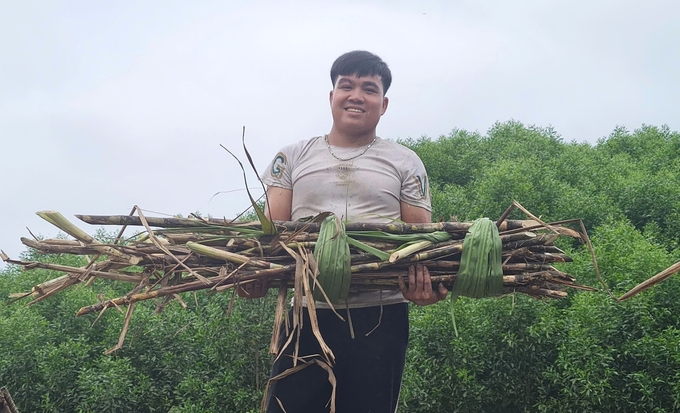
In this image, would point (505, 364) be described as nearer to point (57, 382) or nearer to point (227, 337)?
point (227, 337)

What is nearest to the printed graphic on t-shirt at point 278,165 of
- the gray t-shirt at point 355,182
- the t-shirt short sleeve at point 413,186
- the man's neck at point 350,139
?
the gray t-shirt at point 355,182

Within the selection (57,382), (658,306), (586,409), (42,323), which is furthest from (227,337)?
(658,306)

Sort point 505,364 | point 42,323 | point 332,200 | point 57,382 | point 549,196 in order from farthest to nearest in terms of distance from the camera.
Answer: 1. point 549,196
2. point 42,323
3. point 57,382
4. point 505,364
5. point 332,200

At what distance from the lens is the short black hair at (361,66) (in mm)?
2686

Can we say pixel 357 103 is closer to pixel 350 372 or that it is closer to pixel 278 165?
pixel 278 165

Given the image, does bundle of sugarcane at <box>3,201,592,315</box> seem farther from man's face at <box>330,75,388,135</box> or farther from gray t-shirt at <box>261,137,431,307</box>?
man's face at <box>330,75,388,135</box>

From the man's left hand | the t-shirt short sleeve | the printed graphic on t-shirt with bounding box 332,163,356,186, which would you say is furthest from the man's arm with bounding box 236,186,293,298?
the man's left hand

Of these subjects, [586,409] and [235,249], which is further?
[586,409]

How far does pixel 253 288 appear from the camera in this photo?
241cm

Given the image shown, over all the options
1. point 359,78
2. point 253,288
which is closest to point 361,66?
point 359,78

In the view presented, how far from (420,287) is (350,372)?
16.1 inches

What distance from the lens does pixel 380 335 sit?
2.54 m

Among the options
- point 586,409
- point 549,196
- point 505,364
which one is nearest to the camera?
point 586,409

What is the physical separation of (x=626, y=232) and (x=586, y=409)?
6.94ft
